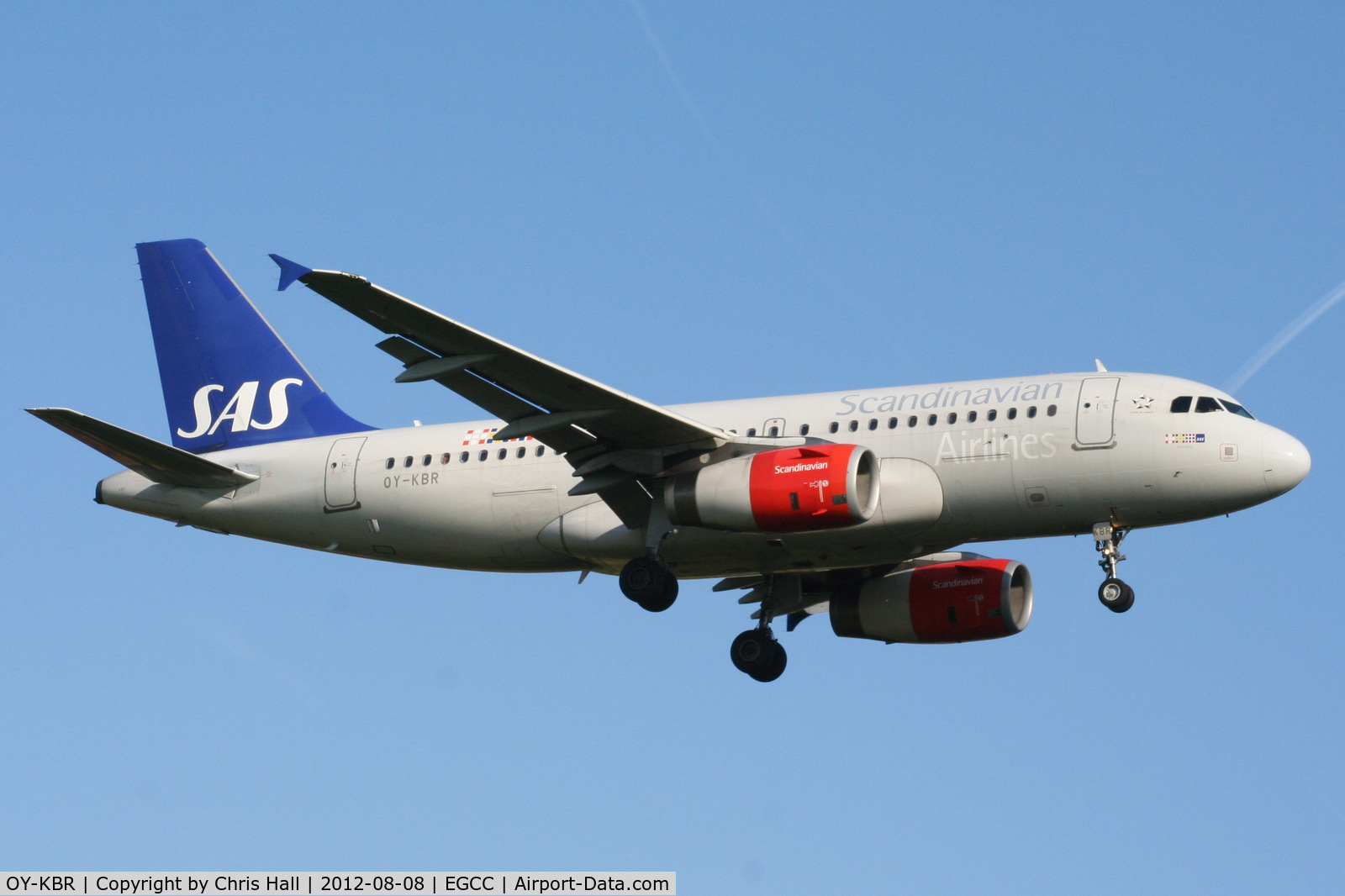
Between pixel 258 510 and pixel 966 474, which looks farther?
pixel 258 510

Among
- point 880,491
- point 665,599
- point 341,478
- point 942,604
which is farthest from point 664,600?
point 341,478

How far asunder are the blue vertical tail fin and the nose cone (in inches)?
698

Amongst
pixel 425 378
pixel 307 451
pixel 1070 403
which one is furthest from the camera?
pixel 307 451

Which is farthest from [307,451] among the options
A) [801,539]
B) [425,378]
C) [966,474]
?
[966,474]

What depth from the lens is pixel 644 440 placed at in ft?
100

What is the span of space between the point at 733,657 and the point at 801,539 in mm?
5382

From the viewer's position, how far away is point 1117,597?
29625mm

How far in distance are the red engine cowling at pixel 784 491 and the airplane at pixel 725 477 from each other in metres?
0.04

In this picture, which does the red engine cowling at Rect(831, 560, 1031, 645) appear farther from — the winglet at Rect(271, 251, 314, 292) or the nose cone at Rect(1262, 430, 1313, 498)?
the winglet at Rect(271, 251, 314, 292)

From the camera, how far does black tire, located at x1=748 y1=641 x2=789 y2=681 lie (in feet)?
114

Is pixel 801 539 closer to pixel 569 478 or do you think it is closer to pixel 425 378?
pixel 569 478

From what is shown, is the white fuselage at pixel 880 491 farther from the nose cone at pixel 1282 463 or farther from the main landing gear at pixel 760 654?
the main landing gear at pixel 760 654

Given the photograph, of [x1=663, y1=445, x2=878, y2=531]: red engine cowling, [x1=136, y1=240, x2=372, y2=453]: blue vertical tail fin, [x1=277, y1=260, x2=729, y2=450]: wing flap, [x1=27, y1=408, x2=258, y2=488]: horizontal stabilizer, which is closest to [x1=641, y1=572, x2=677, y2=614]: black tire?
[x1=663, y1=445, x2=878, y2=531]: red engine cowling

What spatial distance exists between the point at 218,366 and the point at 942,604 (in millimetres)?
16176
